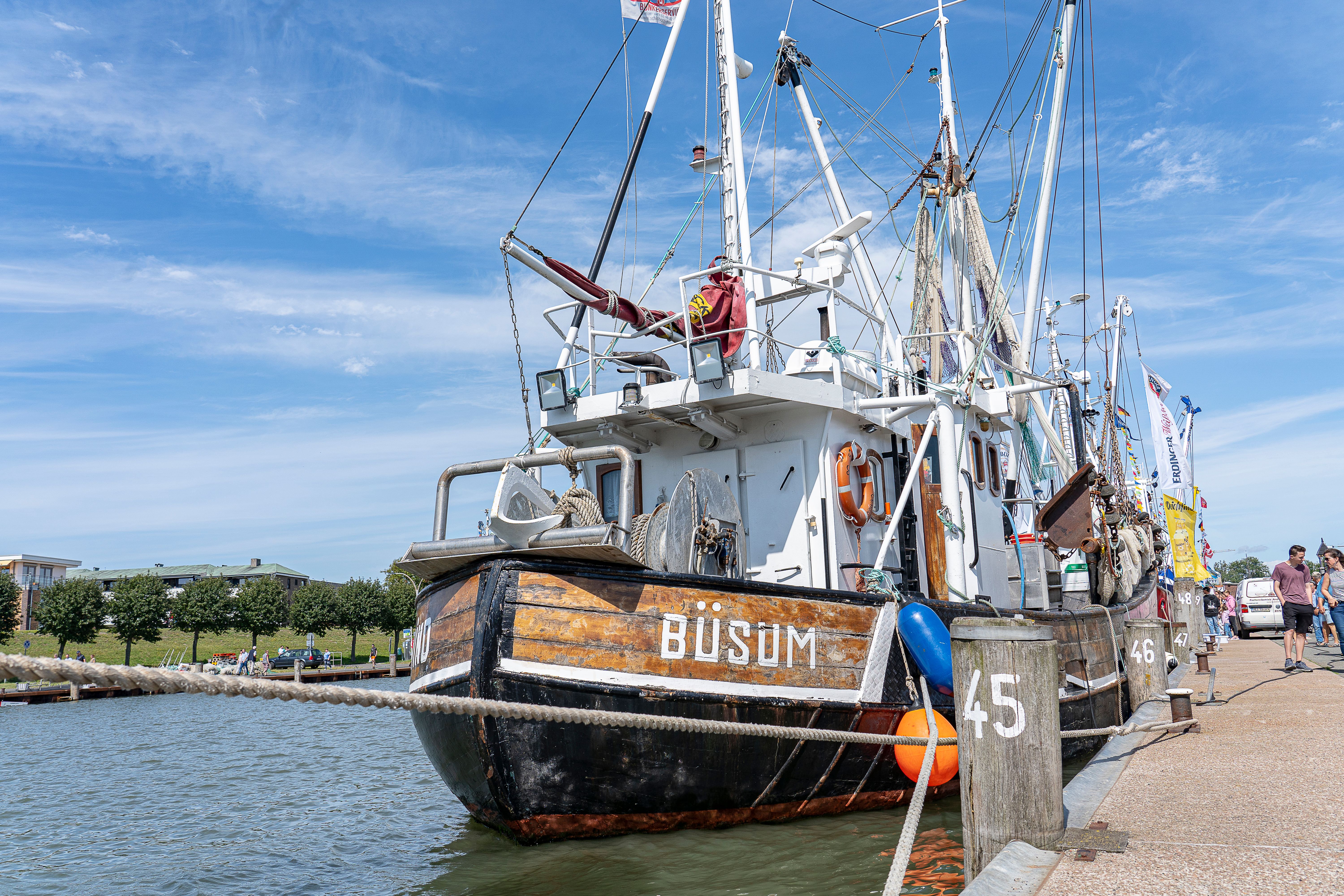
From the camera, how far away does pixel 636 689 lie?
19.6 feet

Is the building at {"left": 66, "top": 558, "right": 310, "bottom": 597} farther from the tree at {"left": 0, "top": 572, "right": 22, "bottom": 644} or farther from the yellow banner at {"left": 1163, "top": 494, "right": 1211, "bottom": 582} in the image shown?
the yellow banner at {"left": 1163, "top": 494, "right": 1211, "bottom": 582}

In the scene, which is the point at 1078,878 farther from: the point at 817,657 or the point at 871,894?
the point at 817,657

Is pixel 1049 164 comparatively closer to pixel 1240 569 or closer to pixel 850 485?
pixel 850 485

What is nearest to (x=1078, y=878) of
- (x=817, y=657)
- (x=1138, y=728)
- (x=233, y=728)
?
(x=817, y=657)

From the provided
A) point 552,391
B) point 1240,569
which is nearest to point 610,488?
point 552,391

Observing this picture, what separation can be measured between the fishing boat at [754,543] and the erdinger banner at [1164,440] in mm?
8661

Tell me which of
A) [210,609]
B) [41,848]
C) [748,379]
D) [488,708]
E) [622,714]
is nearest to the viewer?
[488,708]

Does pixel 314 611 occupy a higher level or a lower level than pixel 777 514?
lower

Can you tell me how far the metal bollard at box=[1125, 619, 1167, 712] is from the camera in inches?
389

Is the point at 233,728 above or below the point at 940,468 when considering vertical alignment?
below

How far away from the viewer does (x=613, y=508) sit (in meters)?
9.41

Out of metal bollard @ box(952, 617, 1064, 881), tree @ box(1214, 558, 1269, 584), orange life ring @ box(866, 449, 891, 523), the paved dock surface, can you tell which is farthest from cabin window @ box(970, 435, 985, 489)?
tree @ box(1214, 558, 1269, 584)

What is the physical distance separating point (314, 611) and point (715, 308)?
59.4 metres

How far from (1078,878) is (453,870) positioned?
4.65m
